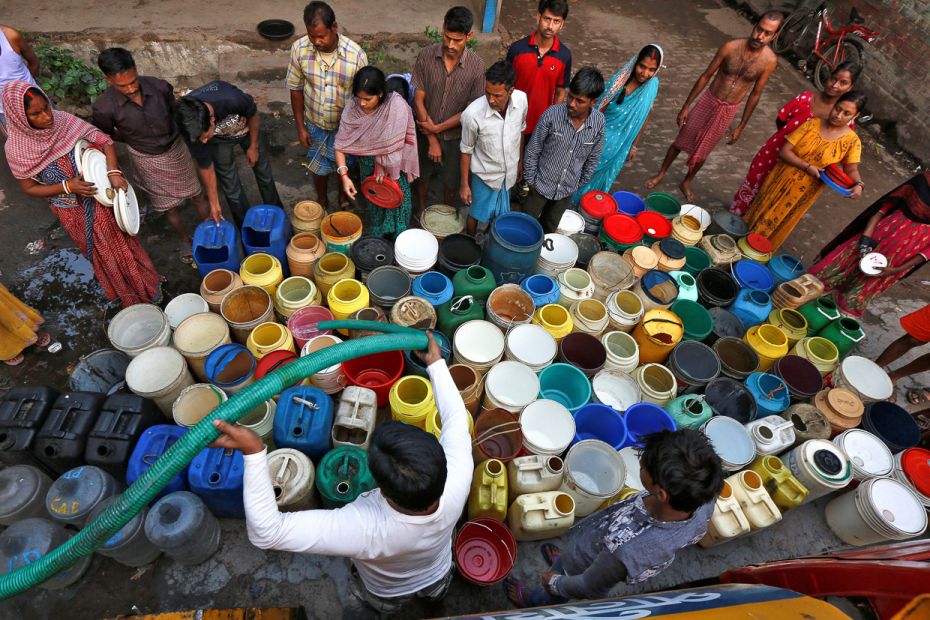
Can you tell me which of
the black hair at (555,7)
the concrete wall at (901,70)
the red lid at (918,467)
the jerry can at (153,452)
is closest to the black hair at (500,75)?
the black hair at (555,7)

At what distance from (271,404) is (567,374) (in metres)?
2.09

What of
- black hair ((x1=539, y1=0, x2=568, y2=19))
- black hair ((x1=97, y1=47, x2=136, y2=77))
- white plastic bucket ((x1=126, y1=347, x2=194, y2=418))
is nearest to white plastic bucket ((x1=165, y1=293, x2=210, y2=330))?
white plastic bucket ((x1=126, y1=347, x2=194, y2=418))

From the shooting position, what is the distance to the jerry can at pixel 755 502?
10.0 ft

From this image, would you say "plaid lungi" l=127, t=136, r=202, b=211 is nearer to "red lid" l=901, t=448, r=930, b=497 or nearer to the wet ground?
the wet ground

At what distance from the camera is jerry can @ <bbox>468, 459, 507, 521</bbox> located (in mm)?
2852

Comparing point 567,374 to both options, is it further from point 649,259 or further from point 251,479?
point 251,479

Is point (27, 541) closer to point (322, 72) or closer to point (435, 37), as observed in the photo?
point (322, 72)

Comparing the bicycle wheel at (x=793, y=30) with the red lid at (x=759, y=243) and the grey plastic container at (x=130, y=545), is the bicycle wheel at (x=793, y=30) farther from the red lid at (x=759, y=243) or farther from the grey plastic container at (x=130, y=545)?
the grey plastic container at (x=130, y=545)

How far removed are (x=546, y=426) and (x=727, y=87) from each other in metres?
4.41

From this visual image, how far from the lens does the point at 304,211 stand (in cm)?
412

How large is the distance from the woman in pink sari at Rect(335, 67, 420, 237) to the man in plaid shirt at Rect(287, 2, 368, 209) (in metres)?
0.25

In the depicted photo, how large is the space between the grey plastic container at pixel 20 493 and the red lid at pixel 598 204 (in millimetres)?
4540

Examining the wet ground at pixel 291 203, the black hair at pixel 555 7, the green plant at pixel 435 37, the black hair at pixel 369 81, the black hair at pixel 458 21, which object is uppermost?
the black hair at pixel 555 7

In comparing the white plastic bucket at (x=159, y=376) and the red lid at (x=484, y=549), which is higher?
the white plastic bucket at (x=159, y=376)
